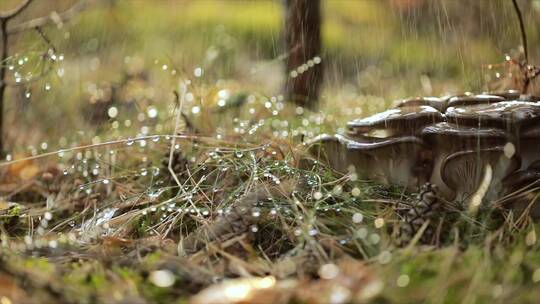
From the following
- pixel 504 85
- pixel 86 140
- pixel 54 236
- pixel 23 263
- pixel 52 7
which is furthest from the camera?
pixel 52 7

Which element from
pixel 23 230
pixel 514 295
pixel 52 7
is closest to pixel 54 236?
pixel 23 230

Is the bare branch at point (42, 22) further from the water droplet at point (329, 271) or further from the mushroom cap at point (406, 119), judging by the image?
the water droplet at point (329, 271)

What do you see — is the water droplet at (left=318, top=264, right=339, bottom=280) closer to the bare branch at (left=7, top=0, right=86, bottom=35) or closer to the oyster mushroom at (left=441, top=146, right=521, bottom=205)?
the oyster mushroom at (left=441, top=146, right=521, bottom=205)

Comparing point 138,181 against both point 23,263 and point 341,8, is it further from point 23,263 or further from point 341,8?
point 341,8

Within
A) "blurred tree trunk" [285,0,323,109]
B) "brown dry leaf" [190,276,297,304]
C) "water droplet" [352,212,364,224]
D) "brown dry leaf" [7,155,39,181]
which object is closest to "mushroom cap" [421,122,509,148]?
"water droplet" [352,212,364,224]

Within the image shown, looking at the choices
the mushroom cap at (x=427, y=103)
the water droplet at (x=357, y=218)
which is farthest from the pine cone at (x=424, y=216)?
the mushroom cap at (x=427, y=103)

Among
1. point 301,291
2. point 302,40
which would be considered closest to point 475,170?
point 301,291

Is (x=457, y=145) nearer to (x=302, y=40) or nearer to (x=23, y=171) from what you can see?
(x=302, y=40)
